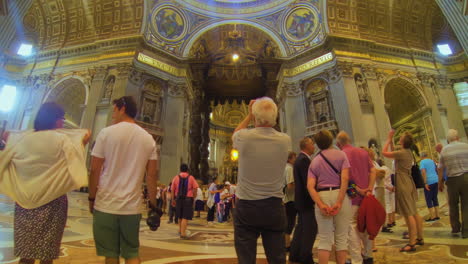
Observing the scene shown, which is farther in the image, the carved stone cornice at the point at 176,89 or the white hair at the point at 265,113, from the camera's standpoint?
the carved stone cornice at the point at 176,89

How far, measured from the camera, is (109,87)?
14039 millimetres

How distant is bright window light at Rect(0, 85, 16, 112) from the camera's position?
49.3 feet

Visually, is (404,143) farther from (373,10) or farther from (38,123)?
(373,10)

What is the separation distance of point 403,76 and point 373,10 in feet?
17.0

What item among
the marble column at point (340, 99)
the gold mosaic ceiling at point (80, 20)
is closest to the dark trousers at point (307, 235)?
the marble column at point (340, 99)

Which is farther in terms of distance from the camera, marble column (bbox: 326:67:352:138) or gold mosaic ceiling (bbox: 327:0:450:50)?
gold mosaic ceiling (bbox: 327:0:450:50)

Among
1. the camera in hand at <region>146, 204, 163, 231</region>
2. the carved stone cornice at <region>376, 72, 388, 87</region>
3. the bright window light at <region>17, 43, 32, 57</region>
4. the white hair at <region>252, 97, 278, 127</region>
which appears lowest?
the camera in hand at <region>146, 204, 163, 231</region>

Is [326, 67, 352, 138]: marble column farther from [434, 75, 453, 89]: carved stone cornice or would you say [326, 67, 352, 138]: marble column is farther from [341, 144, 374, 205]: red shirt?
[341, 144, 374, 205]: red shirt

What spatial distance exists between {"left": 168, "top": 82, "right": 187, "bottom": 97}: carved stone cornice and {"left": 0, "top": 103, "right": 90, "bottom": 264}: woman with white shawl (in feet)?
48.2

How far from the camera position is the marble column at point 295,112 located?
1527 centimetres

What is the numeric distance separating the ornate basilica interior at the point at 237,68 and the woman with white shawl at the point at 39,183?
10.7 m

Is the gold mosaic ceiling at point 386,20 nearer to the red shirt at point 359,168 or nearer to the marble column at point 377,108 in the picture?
the marble column at point 377,108

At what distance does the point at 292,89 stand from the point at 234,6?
8.63m

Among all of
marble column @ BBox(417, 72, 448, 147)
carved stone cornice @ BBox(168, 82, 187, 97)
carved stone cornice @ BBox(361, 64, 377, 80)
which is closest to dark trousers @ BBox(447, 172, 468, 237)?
carved stone cornice @ BBox(361, 64, 377, 80)
